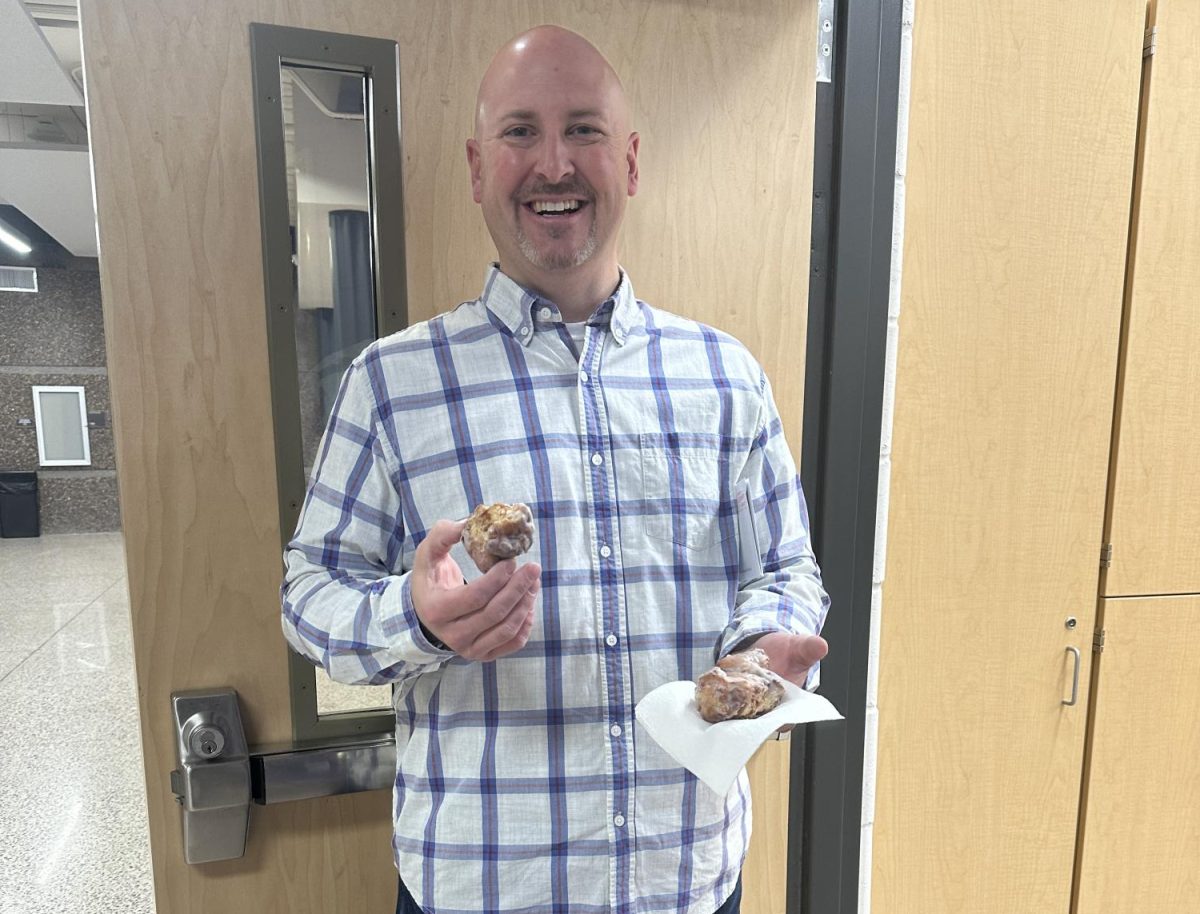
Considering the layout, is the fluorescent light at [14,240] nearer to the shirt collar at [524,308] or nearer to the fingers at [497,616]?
the shirt collar at [524,308]

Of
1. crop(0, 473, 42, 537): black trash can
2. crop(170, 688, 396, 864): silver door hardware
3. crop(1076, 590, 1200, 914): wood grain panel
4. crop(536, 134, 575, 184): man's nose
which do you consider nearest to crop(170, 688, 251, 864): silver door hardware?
crop(170, 688, 396, 864): silver door hardware

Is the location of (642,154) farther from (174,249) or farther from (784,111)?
(174,249)

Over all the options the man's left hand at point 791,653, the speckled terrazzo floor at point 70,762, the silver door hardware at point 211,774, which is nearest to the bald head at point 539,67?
the man's left hand at point 791,653

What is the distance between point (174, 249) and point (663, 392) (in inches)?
30.3

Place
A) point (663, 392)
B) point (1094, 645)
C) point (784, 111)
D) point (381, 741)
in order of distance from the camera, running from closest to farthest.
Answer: point (663, 392)
point (381, 741)
point (784, 111)
point (1094, 645)

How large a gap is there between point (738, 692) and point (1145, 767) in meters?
1.56

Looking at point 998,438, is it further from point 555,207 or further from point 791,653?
point 555,207

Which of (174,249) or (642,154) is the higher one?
(642,154)

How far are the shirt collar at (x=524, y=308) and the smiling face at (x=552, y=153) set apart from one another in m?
0.03

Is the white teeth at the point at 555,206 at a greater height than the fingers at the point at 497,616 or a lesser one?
greater

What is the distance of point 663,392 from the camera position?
1099 millimetres

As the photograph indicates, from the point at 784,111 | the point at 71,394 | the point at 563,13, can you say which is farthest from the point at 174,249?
the point at 71,394

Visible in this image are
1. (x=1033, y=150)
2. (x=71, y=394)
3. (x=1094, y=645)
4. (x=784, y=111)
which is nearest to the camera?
(x=784, y=111)

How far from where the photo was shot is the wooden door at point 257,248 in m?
1.15
